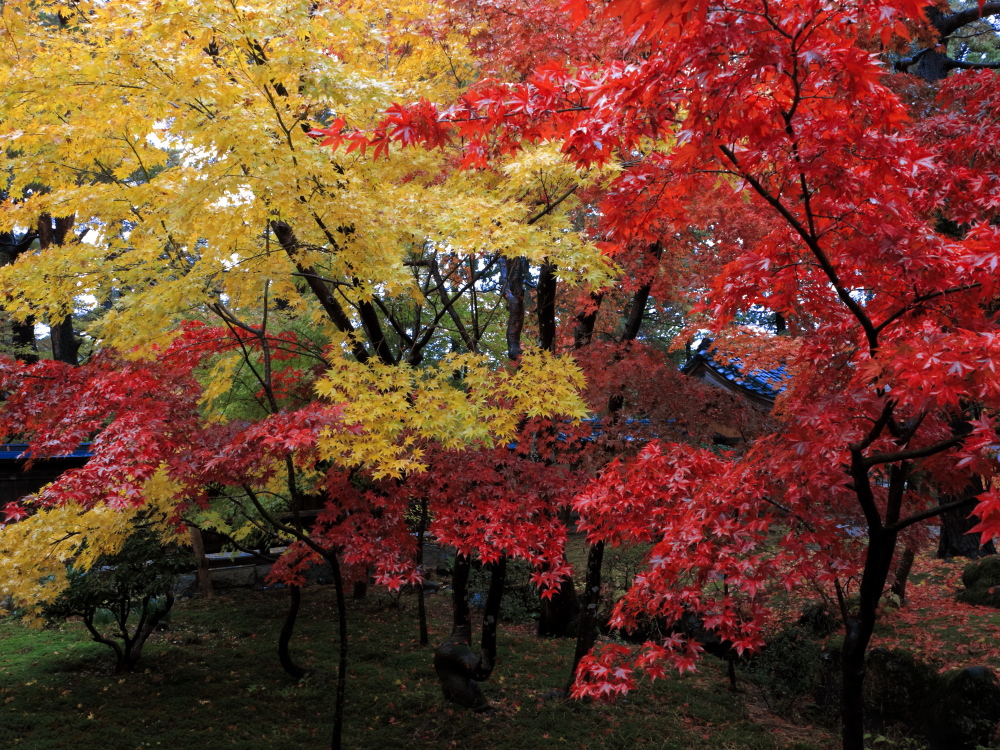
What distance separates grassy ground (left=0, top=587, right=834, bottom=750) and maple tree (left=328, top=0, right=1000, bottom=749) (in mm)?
3705

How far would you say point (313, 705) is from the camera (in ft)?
25.7

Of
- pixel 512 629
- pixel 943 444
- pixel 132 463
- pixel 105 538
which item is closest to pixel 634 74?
pixel 943 444

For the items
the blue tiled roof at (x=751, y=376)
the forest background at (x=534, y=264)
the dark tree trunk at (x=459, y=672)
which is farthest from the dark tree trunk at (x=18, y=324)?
the blue tiled roof at (x=751, y=376)

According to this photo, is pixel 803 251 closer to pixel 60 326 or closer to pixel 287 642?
pixel 287 642

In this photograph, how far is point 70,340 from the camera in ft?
51.7

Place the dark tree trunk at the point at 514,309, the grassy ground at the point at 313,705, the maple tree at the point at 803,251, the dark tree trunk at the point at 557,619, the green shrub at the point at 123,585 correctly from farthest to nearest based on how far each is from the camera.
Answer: the dark tree trunk at the point at 557,619 → the dark tree trunk at the point at 514,309 → the green shrub at the point at 123,585 → the grassy ground at the point at 313,705 → the maple tree at the point at 803,251

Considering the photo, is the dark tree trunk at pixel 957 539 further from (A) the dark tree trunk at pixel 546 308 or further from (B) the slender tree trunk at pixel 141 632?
(B) the slender tree trunk at pixel 141 632

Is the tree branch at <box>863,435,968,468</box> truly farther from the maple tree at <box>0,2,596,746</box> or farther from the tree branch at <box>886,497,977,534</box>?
the maple tree at <box>0,2,596,746</box>

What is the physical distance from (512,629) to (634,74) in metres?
10.7

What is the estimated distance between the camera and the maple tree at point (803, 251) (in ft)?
9.11

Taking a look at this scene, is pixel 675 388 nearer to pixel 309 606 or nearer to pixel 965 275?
pixel 965 275

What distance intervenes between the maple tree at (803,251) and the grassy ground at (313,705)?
3705 mm

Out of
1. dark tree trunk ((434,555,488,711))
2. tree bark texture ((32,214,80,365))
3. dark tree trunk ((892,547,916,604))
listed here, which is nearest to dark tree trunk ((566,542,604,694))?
dark tree trunk ((434,555,488,711))

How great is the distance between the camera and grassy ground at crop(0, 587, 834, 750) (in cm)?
696
